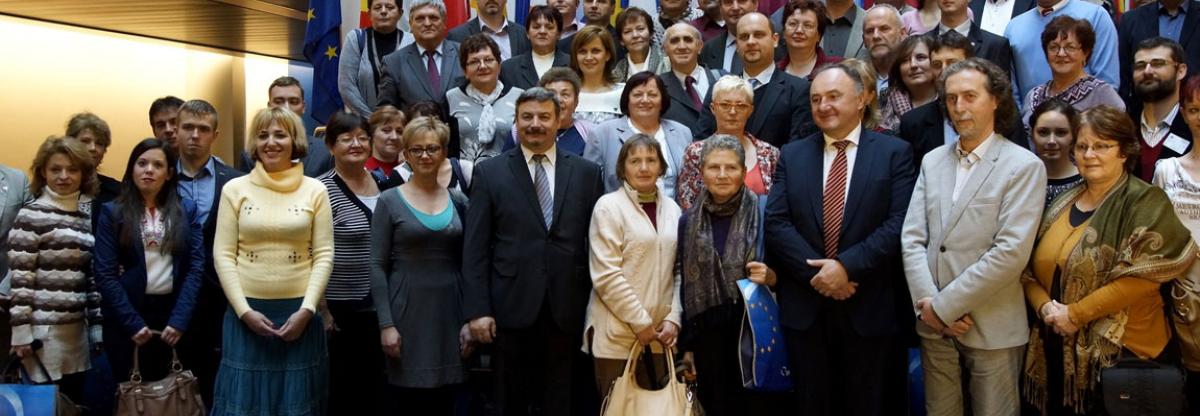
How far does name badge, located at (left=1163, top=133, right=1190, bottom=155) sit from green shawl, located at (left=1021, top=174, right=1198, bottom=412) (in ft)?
2.90

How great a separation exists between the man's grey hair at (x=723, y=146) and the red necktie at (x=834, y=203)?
14.2 inches

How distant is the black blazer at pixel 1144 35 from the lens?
554 cm

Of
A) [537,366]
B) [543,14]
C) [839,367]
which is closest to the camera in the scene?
[839,367]

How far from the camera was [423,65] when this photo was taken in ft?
21.4

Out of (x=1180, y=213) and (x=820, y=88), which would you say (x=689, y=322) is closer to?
(x=820, y=88)

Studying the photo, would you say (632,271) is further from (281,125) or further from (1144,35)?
(1144,35)

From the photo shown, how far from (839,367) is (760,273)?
1.57 feet

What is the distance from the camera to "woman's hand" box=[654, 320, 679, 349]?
14.3ft

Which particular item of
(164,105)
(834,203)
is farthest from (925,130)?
(164,105)

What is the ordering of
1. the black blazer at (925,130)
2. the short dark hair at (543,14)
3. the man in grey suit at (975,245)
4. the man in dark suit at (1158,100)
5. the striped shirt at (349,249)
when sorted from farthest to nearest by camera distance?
the short dark hair at (543,14) → the striped shirt at (349,249) → the man in dark suit at (1158,100) → the black blazer at (925,130) → the man in grey suit at (975,245)

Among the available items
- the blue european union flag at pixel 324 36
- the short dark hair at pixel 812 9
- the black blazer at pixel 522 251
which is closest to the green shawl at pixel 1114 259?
the black blazer at pixel 522 251

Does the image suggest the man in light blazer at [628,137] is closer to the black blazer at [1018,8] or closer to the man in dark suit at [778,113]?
the man in dark suit at [778,113]

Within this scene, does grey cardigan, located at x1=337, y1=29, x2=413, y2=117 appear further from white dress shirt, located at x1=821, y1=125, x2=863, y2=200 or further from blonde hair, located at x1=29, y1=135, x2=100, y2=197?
white dress shirt, located at x1=821, y1=125, x2=863, y2=200

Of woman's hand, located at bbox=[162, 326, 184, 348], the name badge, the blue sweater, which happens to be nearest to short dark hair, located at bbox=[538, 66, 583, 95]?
woman's hand, located at bbox=[162, 326, 184, 348]
